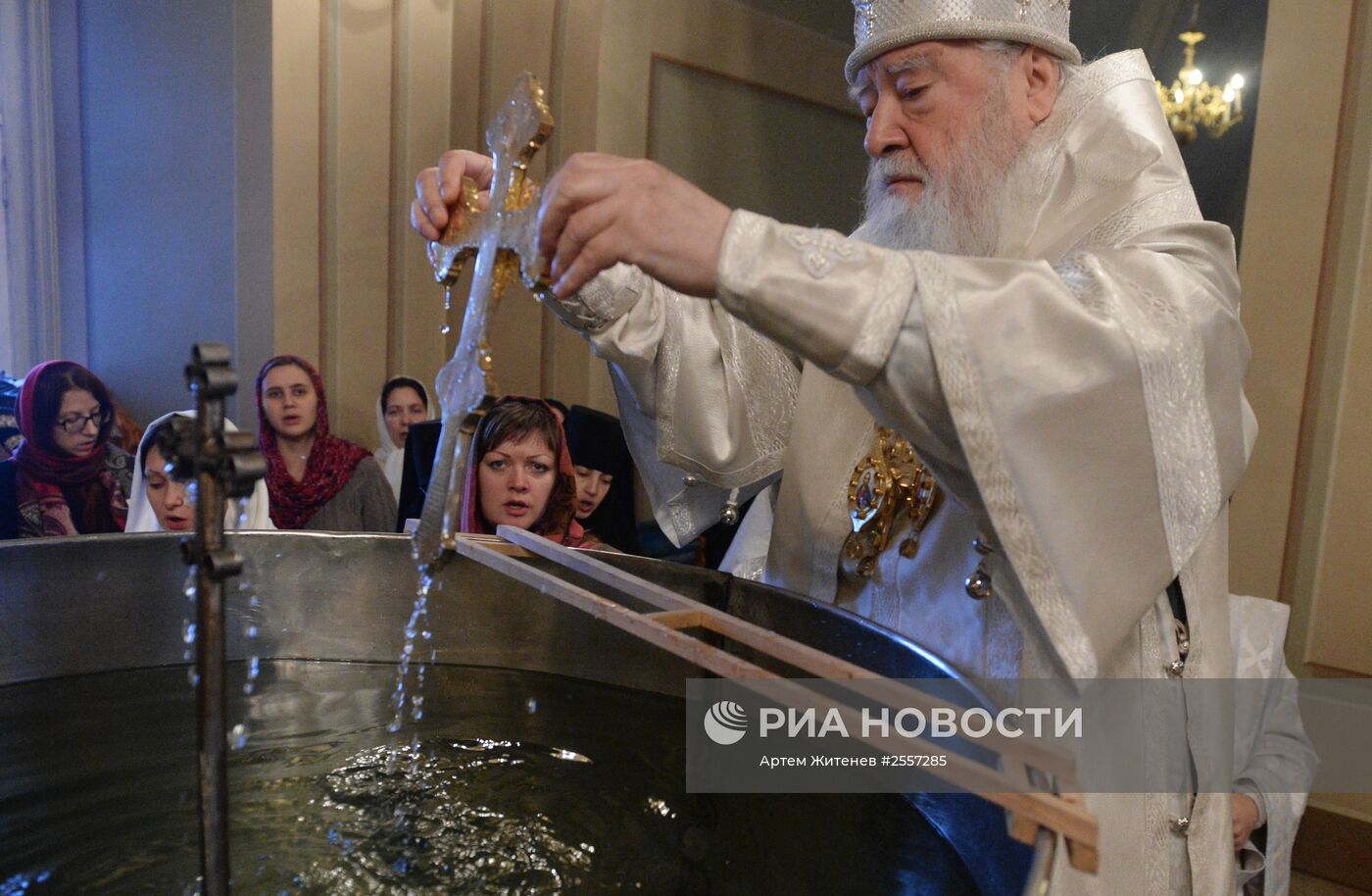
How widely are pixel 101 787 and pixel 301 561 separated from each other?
1.26 ft

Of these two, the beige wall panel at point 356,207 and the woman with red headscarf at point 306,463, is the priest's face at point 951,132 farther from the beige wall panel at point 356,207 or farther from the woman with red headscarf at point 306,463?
the beige wall panel at point 356,207

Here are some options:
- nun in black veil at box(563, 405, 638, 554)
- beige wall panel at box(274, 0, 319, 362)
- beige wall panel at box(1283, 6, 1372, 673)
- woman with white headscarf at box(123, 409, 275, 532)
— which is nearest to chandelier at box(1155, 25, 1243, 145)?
beige wall panel at box(1283, 6, 1372, 673)

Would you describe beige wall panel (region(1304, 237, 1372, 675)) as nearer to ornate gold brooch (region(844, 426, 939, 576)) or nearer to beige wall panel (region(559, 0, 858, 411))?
ornate gold brooch (region(844, 426, 939, 576))

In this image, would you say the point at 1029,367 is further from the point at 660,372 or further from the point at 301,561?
the point at 301,561

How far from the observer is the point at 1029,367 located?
0.96m

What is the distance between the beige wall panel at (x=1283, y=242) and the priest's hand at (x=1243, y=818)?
1285 mm

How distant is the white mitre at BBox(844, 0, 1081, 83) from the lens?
1.39 meters

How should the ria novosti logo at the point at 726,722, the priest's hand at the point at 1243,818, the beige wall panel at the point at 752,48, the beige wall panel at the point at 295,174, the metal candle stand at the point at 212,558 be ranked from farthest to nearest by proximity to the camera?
the beige wall panel at the point at 752,48 < the beige wall panel at the point at 295,174 < the priest's hand at the point at 1243,818 < the ria novosti logo at the point at 726,722 < the metal candle stand at the point at 212,558

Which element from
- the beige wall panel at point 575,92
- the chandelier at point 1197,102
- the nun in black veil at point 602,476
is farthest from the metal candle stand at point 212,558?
the chandelier at point 1197,102

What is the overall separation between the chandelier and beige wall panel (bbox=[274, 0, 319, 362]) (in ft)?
10.5

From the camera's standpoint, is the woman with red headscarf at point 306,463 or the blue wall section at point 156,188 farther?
the blue wall section at point 156,188

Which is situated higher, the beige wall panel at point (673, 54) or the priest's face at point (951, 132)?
the beige wall panel at point (673, 54)

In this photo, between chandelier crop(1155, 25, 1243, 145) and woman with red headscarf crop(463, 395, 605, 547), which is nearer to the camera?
woman with red headscarf crop(463, 395, 605, 547)

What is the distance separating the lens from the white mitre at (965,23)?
139 cm
